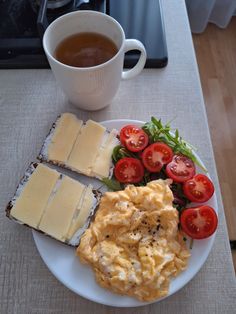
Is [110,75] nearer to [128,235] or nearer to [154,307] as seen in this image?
[128,235]

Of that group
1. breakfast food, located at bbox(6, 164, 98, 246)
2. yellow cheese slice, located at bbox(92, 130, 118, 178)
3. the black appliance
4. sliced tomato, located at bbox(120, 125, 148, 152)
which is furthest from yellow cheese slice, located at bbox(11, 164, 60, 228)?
the black appliance

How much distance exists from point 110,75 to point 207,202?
0.46 metres

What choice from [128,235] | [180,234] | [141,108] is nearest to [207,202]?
[180,234]

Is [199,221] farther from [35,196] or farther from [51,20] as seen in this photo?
[51,20]

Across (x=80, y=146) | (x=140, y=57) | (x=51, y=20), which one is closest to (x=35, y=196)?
(x=80, y=146)

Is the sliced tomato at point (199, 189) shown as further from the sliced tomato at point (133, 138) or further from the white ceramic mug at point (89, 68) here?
the white ceramic mug at point (89, 68)

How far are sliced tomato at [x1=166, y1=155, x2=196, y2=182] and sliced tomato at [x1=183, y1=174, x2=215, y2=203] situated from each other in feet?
0.06

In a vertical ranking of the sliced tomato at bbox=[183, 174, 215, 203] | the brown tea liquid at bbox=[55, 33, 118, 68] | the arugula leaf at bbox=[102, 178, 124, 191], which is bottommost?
the arugula leaf at bbox=[102, 178, 124, 191]

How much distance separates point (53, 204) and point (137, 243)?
25 cm

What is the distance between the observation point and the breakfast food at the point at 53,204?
0.79m

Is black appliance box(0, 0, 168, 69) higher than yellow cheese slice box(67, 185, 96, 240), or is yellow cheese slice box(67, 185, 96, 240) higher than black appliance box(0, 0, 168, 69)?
black appliance box(0, 0, 168, 69)

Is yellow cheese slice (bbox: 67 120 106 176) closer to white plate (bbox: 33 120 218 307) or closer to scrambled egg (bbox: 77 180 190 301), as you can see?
scrambled egg (bbox: 77 180 190 301)

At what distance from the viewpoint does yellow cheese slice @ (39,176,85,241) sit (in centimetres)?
78

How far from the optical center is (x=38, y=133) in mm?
1008
